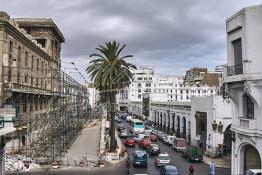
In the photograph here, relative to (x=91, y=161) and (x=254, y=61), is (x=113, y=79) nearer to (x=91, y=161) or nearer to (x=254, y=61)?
(x=91, y=161)

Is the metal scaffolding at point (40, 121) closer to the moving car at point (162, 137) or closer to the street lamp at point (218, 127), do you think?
the moving car at point (162, 137)

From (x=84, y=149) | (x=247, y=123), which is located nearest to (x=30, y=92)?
(x=84, y=149)

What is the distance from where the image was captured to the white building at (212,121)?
46.3 metres

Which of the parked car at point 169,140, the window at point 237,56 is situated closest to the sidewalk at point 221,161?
the parked car at point 169,140

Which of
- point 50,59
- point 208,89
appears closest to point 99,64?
point 50,59

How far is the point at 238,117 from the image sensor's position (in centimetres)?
3039

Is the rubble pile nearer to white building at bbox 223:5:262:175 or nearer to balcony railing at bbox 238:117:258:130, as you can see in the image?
white building at bbox 223:5:262:175

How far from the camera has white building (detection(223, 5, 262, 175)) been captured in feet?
90.4

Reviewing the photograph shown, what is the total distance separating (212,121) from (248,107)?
17.7 metres

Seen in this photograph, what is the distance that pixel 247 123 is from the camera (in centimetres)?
2881

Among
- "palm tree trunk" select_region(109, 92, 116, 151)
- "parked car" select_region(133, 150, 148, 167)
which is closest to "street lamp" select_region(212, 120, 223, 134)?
"parked car" select_region(133, 150, 148, 167)

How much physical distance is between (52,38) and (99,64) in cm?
1890

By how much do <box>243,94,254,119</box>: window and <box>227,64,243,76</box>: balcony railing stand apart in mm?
1842

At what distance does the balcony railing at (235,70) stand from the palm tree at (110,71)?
2054 cm
